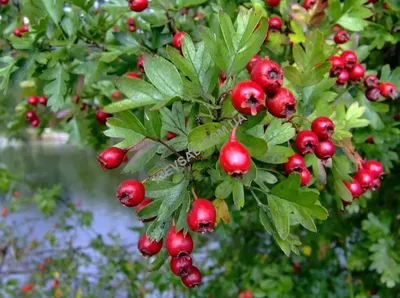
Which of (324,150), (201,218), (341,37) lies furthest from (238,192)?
(341,37)

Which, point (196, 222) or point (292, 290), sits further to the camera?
point (292, 290)

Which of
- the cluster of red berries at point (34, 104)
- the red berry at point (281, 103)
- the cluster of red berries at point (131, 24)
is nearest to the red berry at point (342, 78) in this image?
the red berry at point (281, 103)

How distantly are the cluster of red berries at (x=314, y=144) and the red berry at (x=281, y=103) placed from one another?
133 millimetres

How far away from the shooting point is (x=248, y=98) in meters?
0.60

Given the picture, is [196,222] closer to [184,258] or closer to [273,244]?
[184,258]

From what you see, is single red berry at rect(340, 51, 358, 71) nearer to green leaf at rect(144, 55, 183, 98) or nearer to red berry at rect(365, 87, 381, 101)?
red berry at rect(365, 87, 381, 101)

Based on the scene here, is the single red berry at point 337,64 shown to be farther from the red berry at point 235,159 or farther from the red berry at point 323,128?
the red berry at point 235,159

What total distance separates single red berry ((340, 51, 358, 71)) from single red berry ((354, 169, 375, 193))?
237mm

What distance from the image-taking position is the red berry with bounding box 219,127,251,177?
23.4 inches

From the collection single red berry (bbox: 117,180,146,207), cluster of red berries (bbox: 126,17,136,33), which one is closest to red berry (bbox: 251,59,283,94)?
Answer: single red berry (bbox: 117,180,146,207)

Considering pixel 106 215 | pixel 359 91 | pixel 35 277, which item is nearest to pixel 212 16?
pixel 359 91

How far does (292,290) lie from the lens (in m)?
1.85

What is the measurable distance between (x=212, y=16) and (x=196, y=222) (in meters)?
0.51

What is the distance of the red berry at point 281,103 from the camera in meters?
0.63
